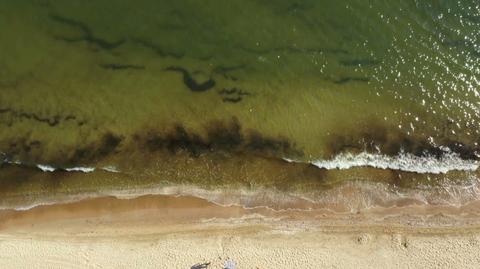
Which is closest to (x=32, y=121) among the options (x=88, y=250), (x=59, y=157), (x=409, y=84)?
(x=59, y=157)

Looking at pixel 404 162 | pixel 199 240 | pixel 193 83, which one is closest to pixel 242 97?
pixel 193 83

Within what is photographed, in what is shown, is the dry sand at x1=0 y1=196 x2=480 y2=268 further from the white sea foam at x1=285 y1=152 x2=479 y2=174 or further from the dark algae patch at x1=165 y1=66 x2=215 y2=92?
the dark algae patch at x1=165 y1=66 x2=215 y2=92

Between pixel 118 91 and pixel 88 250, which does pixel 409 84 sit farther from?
pixel 88 250

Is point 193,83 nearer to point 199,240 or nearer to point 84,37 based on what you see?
point 84,37

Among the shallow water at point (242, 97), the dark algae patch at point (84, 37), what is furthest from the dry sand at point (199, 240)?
the dark algae patch at point (84, 37)

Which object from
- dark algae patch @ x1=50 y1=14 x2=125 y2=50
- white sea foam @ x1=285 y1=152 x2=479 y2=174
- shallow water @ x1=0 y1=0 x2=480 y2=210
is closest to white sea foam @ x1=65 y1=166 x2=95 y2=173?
shallow water @ x1=0 y1=0 x2=480 y2=210
